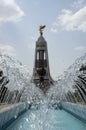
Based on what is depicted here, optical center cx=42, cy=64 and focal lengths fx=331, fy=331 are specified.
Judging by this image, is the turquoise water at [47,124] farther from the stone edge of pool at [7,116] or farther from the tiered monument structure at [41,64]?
the tiered monument structure at [41,64]

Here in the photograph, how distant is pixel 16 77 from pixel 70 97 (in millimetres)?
14011

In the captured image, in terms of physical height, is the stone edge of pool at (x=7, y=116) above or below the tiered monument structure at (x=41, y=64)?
below

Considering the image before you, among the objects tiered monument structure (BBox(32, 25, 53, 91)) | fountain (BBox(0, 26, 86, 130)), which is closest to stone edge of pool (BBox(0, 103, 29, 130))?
fountain (BBox(0, 26, 86, 130))

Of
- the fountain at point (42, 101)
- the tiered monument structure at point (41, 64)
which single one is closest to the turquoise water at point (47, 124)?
the fountain at point (42, 101)

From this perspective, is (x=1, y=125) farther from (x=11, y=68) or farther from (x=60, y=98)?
(x=60, y=98)

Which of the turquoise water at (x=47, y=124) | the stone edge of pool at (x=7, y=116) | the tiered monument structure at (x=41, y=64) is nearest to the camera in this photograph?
the stone edge of pool at (x=7, y=116)

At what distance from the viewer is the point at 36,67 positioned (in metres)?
76.9

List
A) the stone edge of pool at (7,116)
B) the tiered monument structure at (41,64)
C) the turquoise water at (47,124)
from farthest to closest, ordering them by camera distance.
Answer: the tiered monument structure at (41,64) → the turquoise water at (47,124) → the stone edge of pool at (7,116)

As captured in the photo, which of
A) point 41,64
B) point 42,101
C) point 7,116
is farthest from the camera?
point 41,64

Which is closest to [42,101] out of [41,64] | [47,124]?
[47,124]

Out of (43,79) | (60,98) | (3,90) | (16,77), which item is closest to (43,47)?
(43,79)

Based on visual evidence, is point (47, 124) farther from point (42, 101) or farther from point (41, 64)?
point (41, 64)

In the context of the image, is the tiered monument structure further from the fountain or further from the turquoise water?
the turquoise water

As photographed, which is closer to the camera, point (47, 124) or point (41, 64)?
point (47, 124)
